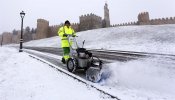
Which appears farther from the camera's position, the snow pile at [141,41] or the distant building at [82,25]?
the distant building at [82,25]

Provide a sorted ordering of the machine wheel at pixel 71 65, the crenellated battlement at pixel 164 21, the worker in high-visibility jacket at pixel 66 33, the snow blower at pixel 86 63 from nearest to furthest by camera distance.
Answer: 1. the snow blower at pixel 86 63
2. the machine wheel at pixel 71 65
3. the worker in high-visibility jacket at pixel 66 33
4. the crenellated battlement at pixel 164 21

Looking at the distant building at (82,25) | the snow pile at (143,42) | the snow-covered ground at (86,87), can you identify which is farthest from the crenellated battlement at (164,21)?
the snow-covered ground at (86,87)

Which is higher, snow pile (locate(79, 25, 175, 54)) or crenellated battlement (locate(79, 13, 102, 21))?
crenellated battlement (locate(79, 13, 102, 21))

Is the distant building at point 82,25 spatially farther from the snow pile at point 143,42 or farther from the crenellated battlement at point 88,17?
the snow pile at point 143,42

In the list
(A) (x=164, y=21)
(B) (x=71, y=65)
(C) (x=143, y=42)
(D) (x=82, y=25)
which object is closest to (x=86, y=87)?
(B) (x=71, y=65)

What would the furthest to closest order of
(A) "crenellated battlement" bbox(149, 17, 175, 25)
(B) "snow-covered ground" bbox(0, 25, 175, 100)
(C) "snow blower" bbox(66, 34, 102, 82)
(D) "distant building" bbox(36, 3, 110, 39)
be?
(D) "distant building" bbox(36, 3, 110, 39)
(A) "crenellated battlement" bbox(149, 17, 175, 25)
(C) "snow blower" bbox(66, 34, 102, 82)
(B) "snow-covered ground" bbox(0, 25, 175, 100)

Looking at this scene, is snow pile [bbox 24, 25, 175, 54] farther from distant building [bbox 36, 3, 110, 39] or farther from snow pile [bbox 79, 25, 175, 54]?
distant building [bbox 36, 3, 110, 39]

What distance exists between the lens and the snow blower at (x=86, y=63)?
864cm

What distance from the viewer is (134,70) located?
9383 millimetres

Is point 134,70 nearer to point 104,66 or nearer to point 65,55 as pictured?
point 104,66

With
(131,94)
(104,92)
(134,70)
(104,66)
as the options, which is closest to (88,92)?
(104,92)

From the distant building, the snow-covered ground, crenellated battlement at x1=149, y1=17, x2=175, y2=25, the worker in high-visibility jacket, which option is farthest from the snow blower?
the distant building

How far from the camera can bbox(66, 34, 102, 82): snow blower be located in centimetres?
864

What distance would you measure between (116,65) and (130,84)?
4.01ft
